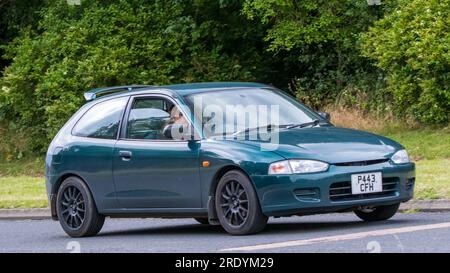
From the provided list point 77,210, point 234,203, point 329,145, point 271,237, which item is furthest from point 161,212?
point 329,145

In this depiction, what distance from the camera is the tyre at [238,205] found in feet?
40.3

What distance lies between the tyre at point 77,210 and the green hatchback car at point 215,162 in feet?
0.04

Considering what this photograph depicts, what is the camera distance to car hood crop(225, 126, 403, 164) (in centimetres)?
1223

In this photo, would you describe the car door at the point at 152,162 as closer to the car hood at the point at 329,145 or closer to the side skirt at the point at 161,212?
the side skirt at the point at 161,212

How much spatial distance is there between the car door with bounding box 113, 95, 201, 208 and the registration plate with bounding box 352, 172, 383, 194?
5.33 ft

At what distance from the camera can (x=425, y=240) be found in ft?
36.4

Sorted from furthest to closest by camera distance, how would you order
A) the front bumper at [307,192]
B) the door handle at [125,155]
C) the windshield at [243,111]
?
the door handle at [125,155], the windshield at [243,111], the front bumper at [307,192]

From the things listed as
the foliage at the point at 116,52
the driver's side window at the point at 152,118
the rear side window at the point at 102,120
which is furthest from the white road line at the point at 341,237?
the foliage at the point at 116,52

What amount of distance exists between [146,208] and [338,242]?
2884 mm

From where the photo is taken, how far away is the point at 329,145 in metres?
12.4

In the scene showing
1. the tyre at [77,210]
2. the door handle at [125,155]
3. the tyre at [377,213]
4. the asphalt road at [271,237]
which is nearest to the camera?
the asphalt road at [271,237]

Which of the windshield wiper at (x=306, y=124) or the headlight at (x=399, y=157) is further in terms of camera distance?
the windshield wiper at (x=306, y=124)

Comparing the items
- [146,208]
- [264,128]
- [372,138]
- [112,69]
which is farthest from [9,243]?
[112,69]
